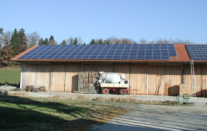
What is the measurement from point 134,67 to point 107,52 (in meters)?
4.63

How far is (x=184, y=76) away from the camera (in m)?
25.8

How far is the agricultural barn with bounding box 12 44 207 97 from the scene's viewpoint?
25672 millimetres

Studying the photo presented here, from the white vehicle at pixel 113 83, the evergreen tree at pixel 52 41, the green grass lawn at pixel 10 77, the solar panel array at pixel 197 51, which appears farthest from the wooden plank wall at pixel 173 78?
the evergreen tree at pixel 52 41

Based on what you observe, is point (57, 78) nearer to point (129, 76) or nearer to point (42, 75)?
point (42, 75)

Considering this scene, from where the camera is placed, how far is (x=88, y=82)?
26875 millimetres

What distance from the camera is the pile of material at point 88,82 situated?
87.8ft

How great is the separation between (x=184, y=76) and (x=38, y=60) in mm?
18136

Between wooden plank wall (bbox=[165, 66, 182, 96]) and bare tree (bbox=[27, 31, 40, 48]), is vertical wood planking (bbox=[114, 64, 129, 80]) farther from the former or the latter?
bare tree (bbox=[27, 31, 40, 48])

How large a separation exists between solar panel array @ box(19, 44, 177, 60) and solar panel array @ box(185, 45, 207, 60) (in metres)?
2.07

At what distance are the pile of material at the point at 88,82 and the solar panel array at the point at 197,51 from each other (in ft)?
39.0

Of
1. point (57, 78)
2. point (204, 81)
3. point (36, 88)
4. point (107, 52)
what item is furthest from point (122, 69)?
point (36, 88)

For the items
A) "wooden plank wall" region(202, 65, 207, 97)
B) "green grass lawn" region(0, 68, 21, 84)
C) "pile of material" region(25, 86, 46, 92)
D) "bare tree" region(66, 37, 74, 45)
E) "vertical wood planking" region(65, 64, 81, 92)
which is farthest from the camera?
"bare tree" region(66, 37, 74, 45)

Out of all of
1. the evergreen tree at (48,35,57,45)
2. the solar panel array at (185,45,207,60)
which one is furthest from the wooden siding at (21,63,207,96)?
the evergreen tree at (48,35,57,45)

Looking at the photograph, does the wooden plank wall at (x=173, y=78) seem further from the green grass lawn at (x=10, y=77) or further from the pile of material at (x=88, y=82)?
the green grass lawn at (x=10, y=77)
